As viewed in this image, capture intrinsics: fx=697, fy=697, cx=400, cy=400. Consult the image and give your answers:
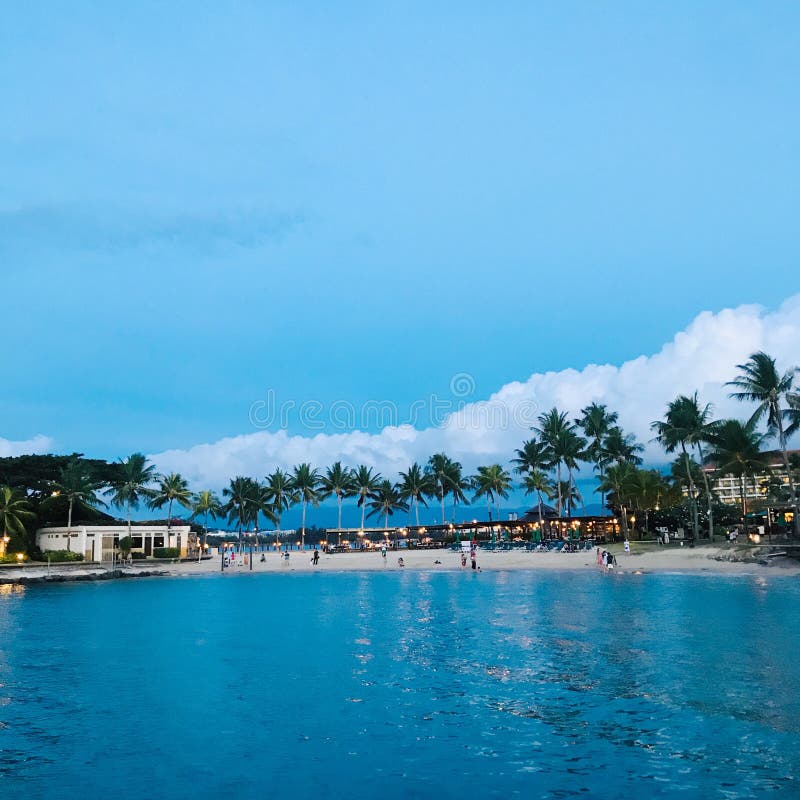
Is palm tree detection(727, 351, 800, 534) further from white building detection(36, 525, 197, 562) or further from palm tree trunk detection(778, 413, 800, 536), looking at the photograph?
white building detection(36, 525, 197, 562)

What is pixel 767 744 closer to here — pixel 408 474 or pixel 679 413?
pixel 679 413

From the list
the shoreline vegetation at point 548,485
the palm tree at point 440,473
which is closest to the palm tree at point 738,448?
the shoreline vegetation at point 548,485

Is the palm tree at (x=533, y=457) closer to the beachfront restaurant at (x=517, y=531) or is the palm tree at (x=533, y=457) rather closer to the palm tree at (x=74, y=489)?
the beachfront restaurant at (x=517, y=531)

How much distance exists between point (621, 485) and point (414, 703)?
6140 centimetres

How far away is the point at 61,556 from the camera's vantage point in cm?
7044

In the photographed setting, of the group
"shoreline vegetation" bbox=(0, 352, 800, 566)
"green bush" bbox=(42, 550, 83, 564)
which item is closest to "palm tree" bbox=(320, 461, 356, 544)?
"shoreline vegetation" bbox=(0, 352, 800, 566)

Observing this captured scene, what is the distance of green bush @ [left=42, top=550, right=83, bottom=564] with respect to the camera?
70.1 m

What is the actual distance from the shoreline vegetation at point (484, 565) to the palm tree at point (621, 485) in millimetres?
5504

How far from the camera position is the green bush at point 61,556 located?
70.1 metres

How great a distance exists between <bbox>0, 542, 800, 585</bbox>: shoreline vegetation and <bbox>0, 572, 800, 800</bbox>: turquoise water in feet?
62.6

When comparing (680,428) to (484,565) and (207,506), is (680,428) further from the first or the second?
(207,506)

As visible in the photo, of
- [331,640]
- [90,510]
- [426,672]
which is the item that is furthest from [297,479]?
[426,672]

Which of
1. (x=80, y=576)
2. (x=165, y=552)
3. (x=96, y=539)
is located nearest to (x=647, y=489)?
(x=165, y=552)

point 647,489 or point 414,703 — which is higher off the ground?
point 647,489
